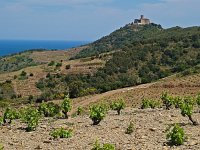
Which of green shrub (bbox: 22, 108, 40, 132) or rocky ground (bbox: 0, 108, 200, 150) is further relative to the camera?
green shrub (bbox: 22, 108, 40, 132)

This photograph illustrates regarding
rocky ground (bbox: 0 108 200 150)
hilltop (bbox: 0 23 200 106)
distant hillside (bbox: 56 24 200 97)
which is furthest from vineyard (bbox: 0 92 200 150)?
distant hillside (bbox: 56 24 200 97)

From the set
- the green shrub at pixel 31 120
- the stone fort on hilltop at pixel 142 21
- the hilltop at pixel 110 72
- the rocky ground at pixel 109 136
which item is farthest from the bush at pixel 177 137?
the stone fort on hilltop at pixel 142 21

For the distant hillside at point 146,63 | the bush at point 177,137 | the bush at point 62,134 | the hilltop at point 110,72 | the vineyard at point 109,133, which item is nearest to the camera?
the bush at point 177,137

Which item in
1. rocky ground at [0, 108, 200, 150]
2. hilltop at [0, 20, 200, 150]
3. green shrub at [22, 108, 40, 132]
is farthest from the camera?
green shrub at [22, 108, 40, 132]

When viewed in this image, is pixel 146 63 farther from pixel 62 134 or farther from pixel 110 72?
pixel 62 134

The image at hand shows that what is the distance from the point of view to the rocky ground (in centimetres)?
1703

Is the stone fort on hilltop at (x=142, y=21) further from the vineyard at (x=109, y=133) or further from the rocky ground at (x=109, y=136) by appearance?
the rocky ground at (x=109, y=136)

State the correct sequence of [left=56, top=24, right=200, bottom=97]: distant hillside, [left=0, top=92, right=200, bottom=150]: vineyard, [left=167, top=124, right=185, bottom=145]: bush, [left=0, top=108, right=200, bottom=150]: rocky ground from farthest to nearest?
[left=56, top=24, right=200, bottom=97]: distant hillside, [left=0, top=108, right=200, bottom=150]: rocky ground, [left=0, top=92, right=200, bottom=150]: vineyard, [left=167, top=124, right=185, bottom=145]: bush

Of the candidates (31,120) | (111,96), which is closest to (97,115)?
(31,120)

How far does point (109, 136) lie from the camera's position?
19.0m

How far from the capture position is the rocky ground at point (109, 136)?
55.9 ft

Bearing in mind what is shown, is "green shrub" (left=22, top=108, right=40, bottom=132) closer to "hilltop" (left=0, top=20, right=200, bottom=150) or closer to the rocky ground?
"hilltop" (left=0, top=20, right=200, bottom=150)

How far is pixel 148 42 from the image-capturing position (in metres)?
91.9

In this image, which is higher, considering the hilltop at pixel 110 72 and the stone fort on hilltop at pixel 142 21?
the stone fort on hilltop at pixel 142 21
